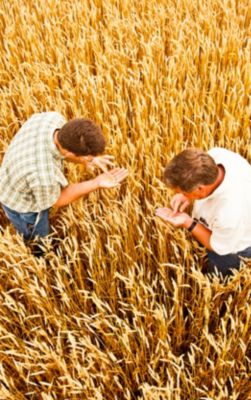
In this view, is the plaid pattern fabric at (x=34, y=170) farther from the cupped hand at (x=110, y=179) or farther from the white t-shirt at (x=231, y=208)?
the white t-shirt at (x=231, y=208)

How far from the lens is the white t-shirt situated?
1.35 meters

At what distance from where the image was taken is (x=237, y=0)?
2922 mm

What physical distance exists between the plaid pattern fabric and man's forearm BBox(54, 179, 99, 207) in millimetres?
34

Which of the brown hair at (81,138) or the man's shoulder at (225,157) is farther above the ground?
the brown hair at (81,138)

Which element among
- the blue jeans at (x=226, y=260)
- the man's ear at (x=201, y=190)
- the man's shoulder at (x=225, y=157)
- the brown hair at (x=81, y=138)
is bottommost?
the blue jeans at (x=226, y=260)

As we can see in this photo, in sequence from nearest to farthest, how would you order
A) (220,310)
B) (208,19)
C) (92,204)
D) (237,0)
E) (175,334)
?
(175,334) < (220,310) < (92,204) < (208,19) < (237,0)

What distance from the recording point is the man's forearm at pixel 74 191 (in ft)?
5.21

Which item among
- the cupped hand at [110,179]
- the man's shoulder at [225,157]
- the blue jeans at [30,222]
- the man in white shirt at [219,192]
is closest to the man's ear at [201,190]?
the man in white shirt at [219,192]

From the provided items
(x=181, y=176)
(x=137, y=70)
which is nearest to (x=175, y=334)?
(x=181, y=176)

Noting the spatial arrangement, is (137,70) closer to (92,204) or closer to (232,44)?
→ (232,44)

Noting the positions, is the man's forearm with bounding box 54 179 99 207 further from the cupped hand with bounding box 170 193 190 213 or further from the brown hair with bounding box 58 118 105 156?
the cupped hand with bounding box 170 193 190 213

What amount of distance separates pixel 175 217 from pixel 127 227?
0.78 ft

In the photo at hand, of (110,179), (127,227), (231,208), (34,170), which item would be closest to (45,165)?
(34,170)

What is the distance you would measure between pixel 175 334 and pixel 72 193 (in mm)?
629
